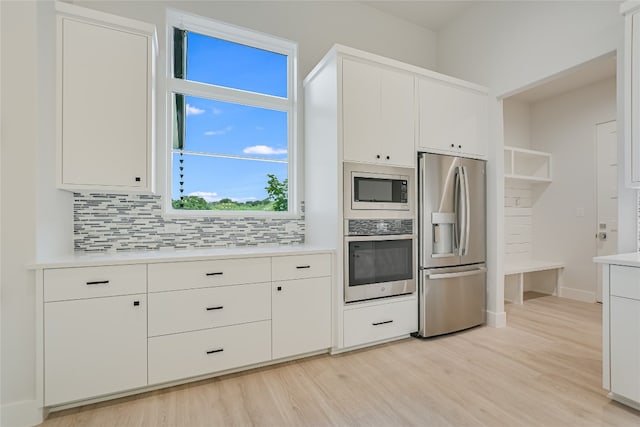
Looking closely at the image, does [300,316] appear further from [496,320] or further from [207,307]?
[496,320]

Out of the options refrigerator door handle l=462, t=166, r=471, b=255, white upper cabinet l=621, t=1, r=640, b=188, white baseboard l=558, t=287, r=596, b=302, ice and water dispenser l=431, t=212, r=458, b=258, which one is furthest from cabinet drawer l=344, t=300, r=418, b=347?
white baseboard l=558, t=287, r=596, b=302

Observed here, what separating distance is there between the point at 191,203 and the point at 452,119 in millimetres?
2542

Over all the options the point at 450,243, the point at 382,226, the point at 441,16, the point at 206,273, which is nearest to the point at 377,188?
the point at 382,226

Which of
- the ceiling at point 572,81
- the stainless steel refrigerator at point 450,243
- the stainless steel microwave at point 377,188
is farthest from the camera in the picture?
the ceiling at point 572,81

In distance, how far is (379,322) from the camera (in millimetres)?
2588

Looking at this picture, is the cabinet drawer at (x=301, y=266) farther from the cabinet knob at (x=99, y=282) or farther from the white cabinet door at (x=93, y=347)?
Answer: the cabinet knob at (x=99, y=282)

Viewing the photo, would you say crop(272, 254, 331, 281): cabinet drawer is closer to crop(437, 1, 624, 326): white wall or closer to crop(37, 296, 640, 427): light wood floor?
crop(37, 296, 640, 427): light wood floor

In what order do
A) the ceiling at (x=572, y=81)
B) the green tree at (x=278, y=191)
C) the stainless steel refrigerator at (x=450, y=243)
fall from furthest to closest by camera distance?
the ceiling at (x=572, y=81) < the green tree at (x=278, y=191) < the stainless steel refrigerator at (x=450, y=243)

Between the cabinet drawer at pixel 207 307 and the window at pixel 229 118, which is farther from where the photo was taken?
the window at pixel 229 118

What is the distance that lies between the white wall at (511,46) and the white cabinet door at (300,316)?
6.06 ft

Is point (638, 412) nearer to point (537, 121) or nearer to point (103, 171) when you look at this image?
point (103, 171)

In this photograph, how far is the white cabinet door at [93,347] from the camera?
1701 millimetres

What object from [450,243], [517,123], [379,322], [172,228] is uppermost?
[517,123]

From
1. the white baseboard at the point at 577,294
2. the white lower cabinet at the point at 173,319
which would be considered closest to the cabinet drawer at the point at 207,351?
the white lower cabinet at the point at 173,319
